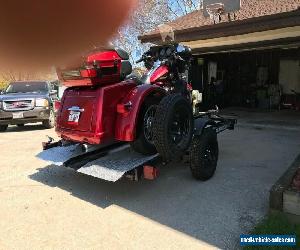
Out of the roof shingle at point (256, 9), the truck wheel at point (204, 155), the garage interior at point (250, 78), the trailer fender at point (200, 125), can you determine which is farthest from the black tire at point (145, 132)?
the garage interior at point (250, 78)

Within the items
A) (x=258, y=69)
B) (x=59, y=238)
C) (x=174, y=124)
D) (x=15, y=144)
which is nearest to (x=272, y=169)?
(x=174, y=124)

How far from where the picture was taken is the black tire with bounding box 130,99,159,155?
4.79 metres

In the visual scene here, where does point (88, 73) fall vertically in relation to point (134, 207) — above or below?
above

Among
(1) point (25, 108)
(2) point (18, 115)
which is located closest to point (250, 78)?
(1) point (25, 108)

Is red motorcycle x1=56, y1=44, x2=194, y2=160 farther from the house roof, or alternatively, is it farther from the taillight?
the house roof

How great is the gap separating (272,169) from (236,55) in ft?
37.1

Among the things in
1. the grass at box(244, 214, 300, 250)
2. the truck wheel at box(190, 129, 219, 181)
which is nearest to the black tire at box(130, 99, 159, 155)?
the truck wheel at box(190, 129, 219, 181)

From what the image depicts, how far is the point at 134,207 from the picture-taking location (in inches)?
172

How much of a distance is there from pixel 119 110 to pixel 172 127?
0.72 metres

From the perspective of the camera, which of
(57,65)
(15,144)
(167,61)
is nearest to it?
(57,65)

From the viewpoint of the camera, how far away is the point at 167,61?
545 centimetres

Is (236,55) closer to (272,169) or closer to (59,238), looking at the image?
(272,169)

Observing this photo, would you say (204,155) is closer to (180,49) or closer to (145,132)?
Result: (145,132)

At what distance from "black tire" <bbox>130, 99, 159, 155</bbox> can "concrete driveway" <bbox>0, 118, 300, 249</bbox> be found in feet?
1.84
